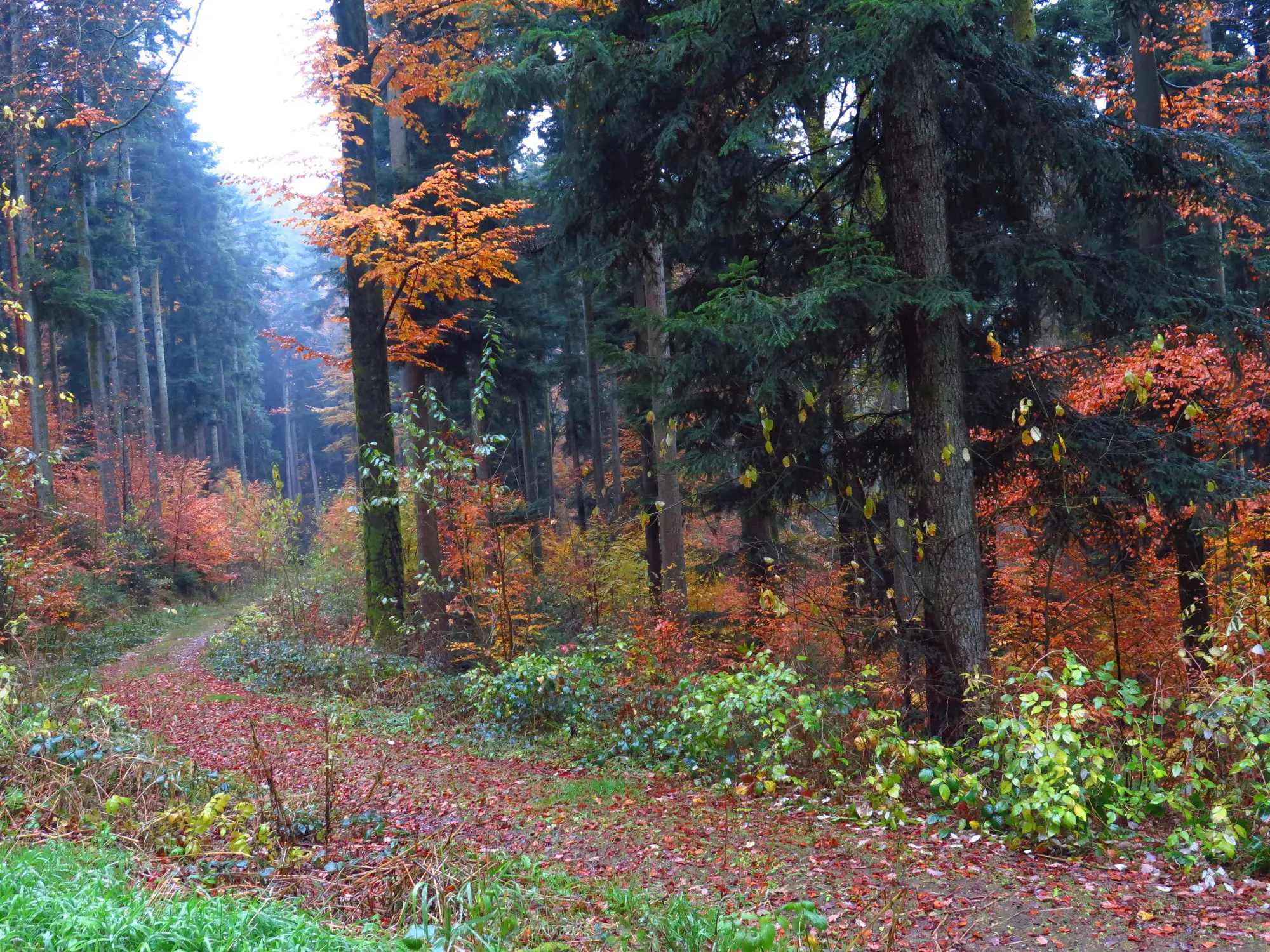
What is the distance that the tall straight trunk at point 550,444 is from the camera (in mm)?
22953

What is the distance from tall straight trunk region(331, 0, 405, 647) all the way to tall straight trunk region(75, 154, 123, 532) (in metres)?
11.9

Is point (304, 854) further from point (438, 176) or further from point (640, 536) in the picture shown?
point (640, 536)

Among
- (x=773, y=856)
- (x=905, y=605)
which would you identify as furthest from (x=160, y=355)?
(x=773, y=856)

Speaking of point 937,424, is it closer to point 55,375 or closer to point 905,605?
point 905,605

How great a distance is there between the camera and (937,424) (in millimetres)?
6848

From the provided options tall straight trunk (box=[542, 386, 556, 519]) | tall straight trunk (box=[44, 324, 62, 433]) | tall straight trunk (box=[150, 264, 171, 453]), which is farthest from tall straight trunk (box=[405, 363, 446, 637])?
tall straight trunk (box=[150, 264, 171, 453])

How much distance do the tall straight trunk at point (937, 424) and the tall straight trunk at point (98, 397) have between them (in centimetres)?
2053

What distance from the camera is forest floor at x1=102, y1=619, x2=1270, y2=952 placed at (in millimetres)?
3973

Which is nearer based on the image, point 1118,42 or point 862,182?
point 862,182

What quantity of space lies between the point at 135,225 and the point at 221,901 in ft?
115

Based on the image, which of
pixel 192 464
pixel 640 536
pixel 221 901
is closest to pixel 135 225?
pixel 192 464

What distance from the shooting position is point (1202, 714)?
4.73m

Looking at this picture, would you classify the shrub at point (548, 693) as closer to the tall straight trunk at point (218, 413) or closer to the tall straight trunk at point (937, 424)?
the tall straight trunk at point (937, 424)

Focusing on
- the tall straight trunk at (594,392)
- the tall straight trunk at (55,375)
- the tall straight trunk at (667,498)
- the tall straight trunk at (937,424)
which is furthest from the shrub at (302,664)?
the tall straight trunk at (55,375)
